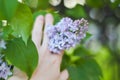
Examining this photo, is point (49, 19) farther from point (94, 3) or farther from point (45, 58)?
point (94, 3)

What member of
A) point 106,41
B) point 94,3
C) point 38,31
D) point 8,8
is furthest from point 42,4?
point 106,41

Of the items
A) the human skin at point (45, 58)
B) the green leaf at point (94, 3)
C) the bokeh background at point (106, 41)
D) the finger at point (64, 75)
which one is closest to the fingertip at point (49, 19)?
the human skin at point (45, 58)

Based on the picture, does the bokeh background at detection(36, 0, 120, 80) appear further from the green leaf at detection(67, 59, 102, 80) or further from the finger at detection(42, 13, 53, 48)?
the finger at detection(42, 13, 53, 48)

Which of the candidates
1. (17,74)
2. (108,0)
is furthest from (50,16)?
(108,0)

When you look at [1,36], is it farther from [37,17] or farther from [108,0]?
[108,0]

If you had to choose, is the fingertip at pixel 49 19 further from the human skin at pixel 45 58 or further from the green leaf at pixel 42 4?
the green leaf at pixel 42 4
